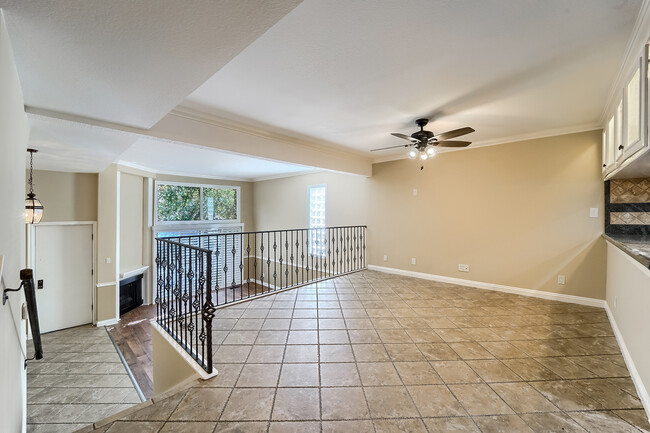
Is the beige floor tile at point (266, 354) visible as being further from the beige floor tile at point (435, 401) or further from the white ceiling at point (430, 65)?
the white ceiling at point (430, 65)

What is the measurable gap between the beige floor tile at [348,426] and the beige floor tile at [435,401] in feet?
1.25

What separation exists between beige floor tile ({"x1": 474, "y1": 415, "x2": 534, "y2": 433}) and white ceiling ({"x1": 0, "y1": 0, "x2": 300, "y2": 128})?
245cm

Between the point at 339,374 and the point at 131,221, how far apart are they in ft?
20.8

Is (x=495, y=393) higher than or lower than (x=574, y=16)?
lower

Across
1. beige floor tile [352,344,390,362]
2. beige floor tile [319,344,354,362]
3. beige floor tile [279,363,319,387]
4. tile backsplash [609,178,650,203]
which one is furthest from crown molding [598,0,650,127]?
beige floor tile [279,363,319,387]

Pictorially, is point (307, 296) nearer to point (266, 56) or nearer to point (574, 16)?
point (266, 56)

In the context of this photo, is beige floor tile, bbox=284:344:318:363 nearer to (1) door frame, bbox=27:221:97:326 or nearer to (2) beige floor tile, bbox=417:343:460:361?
(2) beige floor tile, bbox=417:343:460:361

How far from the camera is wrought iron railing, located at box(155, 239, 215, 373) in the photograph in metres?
2.21

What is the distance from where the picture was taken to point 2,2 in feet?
3.35

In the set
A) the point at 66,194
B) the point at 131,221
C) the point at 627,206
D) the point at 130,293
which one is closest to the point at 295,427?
the point at 627,206

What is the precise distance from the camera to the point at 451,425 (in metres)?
1.62

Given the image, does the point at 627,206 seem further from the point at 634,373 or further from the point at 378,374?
the point at 378,374

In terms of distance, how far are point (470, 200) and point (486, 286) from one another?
1.43m

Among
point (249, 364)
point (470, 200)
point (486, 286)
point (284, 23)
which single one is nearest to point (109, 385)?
point (249, 364)
